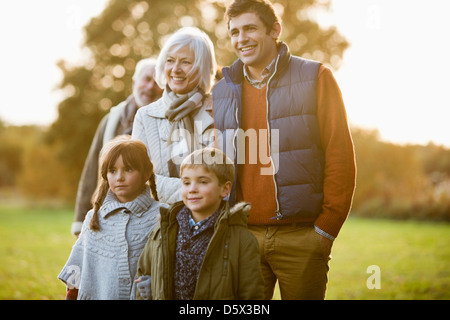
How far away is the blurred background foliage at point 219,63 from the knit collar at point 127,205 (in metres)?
11.3

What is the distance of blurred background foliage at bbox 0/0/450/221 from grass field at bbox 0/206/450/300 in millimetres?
1763

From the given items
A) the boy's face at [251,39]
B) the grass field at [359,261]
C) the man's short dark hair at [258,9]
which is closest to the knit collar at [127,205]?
the boy's face at [251,39]

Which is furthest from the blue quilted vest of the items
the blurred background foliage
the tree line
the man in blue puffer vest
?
the tree line

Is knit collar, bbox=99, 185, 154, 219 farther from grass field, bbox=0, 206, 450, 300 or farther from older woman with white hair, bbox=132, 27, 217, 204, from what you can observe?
grass field, bbox=0, 206, 450, 300

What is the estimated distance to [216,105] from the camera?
268 cm

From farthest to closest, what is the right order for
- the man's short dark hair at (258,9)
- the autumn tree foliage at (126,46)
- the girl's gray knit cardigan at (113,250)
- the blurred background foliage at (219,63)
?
the autumn tree foliage at (126,46)
the blurred background foliage at (219,63)
the man's short dark hair at (258,9)
the girl's gray knit cardigan at (113,250)

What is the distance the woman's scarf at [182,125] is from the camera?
8.54 ft

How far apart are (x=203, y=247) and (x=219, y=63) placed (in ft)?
40.0

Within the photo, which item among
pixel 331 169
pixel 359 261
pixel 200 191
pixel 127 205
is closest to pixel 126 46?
pixel 359 261

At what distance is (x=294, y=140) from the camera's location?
2496 millimetres

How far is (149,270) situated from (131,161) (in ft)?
1.79

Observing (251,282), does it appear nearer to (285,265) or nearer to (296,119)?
(285,265)

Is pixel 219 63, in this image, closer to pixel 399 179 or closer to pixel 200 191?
pixel 399 179

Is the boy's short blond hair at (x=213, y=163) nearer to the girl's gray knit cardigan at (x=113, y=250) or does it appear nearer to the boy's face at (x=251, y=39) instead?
the girl's gray knit cardigan at (x=113, y=250)
